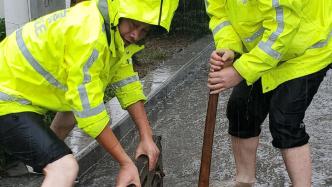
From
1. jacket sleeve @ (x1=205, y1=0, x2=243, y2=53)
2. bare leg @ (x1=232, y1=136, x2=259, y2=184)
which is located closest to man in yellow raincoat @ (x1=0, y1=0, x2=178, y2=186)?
jacket sleeve @ (x1=205, y1=0, x2=243, y2=53)

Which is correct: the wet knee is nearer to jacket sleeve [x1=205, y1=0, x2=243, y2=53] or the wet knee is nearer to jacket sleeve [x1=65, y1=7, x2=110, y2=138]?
jacket sleeve [x1=65, y1=7, x2=110, y2=138]

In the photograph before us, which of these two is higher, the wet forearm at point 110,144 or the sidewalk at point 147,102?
the wet forearm at point 110,144

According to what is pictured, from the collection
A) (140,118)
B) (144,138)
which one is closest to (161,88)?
(140,118)

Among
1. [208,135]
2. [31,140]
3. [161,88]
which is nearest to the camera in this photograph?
[31,140]

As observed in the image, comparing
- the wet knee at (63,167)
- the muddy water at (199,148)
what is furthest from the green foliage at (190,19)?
the wet knee at (63,167)

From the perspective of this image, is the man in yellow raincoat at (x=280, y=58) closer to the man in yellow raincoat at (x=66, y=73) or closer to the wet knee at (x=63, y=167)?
the man in yellow raincoat at (x=66, y=73)

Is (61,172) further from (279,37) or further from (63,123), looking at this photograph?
(279,37)

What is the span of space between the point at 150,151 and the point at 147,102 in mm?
2974

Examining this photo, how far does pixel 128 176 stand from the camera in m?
2.99

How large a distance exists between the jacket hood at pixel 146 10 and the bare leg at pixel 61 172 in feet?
2.54

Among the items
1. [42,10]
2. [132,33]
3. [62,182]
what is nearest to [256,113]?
[132,33]

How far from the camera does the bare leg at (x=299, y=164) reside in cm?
350

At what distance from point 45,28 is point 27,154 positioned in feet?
2.13

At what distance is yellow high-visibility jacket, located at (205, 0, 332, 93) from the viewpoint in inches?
124
